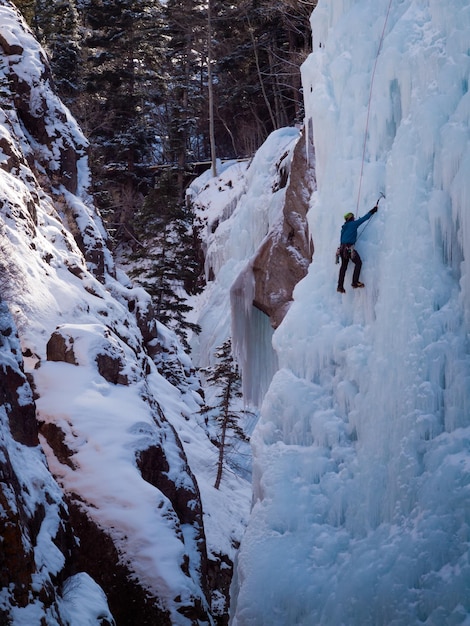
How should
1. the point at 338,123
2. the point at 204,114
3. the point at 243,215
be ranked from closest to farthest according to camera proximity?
the point at 338,123 < the point at 243,215 < the point at 204,114

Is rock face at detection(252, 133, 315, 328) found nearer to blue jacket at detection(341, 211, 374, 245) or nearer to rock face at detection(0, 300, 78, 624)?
blue jacket at detection(341, 211, 374, 245)

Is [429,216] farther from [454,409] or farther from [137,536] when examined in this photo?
[137,536]

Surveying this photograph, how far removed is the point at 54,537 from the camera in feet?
24.2

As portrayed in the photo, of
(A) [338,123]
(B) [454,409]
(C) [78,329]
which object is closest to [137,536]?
(C) [78,329]

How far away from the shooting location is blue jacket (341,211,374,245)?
897cm

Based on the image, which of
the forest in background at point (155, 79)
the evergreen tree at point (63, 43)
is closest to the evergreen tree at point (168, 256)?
the forest in background at point (155, 79)

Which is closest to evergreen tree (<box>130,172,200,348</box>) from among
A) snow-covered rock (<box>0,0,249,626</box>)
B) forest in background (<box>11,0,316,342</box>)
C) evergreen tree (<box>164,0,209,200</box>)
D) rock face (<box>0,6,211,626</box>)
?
forest in background (<box>11,0,316,342</box>)

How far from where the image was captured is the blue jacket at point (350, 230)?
8.97 metres

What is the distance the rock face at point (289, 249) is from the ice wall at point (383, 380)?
12.1 feet

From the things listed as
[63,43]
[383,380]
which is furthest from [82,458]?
[63,43]

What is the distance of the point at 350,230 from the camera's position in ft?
29.5

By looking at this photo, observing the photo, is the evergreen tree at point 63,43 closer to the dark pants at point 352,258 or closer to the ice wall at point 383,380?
the ice wall at point 383,380

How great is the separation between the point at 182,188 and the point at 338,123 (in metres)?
17.9

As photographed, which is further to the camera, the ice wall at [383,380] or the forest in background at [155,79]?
the forest in background at [155,79]
